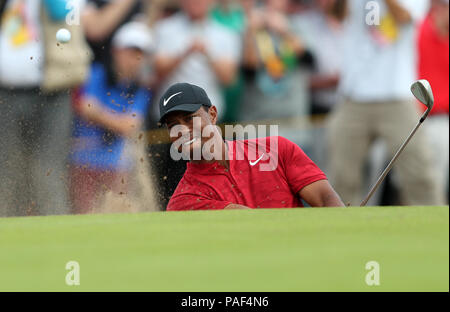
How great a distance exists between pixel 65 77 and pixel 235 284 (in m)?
4.00

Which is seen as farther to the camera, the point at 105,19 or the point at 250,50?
the point at 250,50

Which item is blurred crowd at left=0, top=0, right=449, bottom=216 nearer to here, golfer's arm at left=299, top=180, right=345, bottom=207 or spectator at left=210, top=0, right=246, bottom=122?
spectator at left=210, top=0, right=246, bottom=122

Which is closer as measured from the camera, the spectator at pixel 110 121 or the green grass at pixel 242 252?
the green grass at pixel 242 252

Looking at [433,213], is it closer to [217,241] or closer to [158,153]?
[217,241]

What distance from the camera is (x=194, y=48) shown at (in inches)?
291

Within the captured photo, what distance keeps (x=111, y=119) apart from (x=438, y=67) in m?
2.63

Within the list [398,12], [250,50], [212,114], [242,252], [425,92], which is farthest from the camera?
[250,50]

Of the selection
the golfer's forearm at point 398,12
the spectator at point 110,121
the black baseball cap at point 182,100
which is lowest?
the black baseball cap at point 182,100

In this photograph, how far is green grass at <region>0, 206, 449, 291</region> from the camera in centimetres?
314

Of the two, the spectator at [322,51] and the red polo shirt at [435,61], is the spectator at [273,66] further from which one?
the red polo shirt at [435,61]

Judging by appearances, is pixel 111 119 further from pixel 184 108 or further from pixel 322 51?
pixel 184 108

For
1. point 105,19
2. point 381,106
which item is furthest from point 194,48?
point 381,106

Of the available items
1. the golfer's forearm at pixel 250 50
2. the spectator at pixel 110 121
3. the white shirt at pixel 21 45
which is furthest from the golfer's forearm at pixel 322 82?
the white shirt at pixel 21 45

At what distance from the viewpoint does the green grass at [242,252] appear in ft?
10.3
